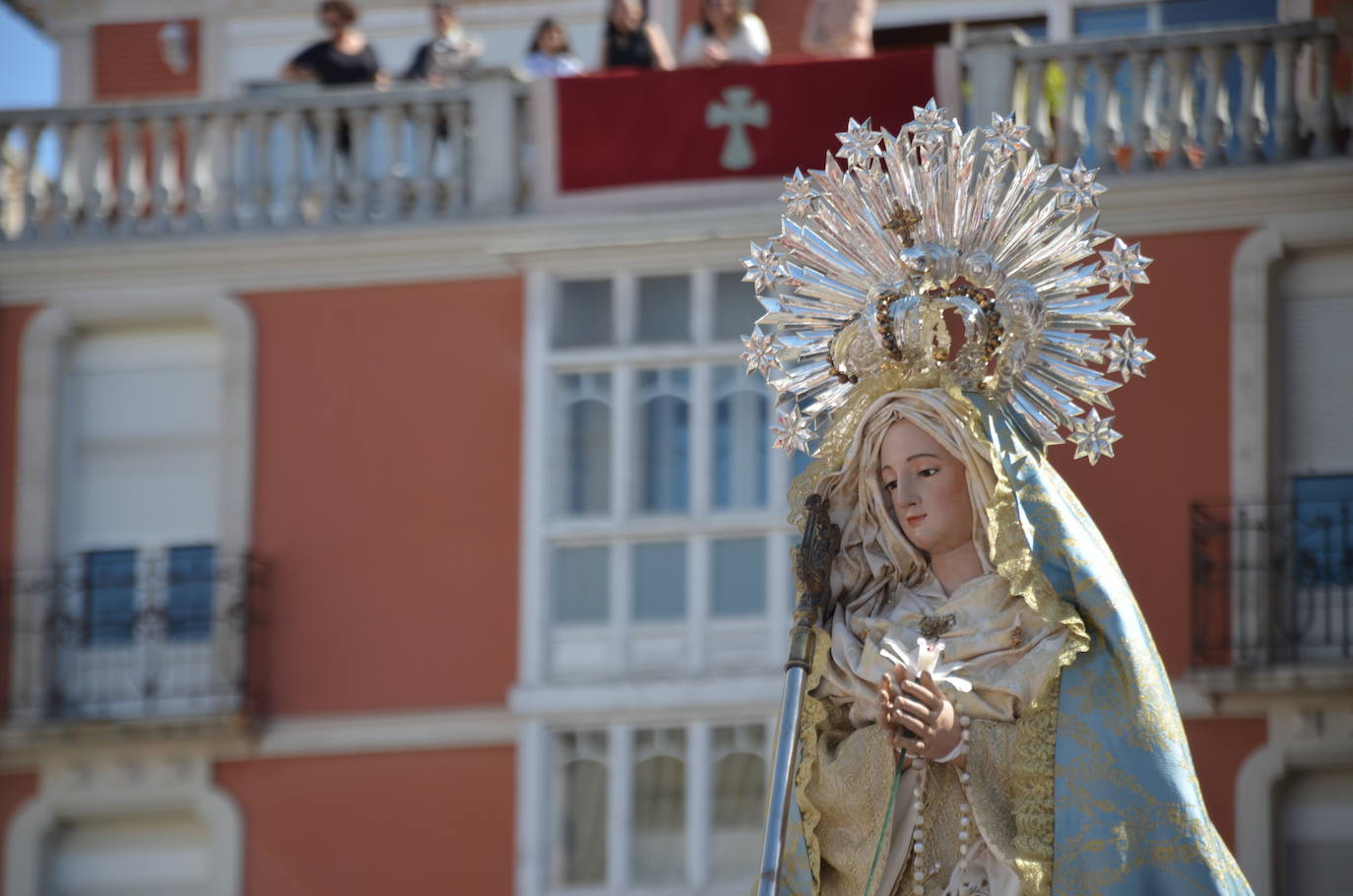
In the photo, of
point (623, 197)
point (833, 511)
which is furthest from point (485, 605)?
point (833, 511)

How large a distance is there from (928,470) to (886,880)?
3.52ft

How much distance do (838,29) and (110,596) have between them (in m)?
5.39

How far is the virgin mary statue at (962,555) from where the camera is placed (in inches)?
322

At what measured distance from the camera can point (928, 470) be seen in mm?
8656

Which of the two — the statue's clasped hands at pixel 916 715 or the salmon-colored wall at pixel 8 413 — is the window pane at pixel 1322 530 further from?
the statue's clasped hands at pixel 916 715

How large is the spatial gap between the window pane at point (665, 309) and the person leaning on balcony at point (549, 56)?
136 cm

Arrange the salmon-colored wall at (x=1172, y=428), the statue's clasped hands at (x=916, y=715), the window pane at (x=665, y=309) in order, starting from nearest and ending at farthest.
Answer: the statue's clasped hands at (x=916, y=715) < the salmon-colored wall at (x=1172, y=428) < the window pane at (x=665, y=309)

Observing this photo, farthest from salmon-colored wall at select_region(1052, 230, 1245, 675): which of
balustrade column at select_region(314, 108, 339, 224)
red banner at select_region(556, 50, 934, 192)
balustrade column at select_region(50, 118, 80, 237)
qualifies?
balustrade column at select_region(50, 118, 80, 237)

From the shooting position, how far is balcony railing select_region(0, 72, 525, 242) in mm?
19375

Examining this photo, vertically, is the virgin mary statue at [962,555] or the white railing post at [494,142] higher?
the white railing post at [494,142]

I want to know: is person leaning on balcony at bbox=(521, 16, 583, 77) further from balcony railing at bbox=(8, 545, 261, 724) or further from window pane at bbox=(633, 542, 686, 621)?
balcony railing at bbox=(8, 545, 261, 724)

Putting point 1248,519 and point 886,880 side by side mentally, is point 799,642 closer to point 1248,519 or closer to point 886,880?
point 886,880

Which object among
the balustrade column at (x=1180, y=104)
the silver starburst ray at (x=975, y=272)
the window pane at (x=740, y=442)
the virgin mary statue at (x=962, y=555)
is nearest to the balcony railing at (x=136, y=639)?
the window pane at (x=740, y=442)

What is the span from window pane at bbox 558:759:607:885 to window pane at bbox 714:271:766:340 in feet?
8.38
